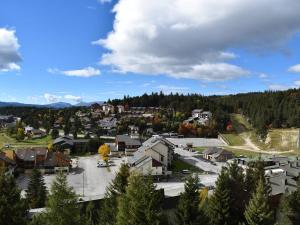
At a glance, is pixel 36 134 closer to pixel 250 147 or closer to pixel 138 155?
pixel 138 155

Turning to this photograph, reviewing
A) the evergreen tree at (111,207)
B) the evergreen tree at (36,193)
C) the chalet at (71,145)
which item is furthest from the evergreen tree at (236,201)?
the chalet at (71,145)

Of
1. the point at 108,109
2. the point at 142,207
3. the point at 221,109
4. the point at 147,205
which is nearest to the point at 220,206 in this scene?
the point at 147,205

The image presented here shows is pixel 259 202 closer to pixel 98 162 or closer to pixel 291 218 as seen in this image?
pixel 291 218

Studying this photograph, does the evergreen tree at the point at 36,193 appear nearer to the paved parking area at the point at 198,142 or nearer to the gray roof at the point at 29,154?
the gray roof at the point at 29,154

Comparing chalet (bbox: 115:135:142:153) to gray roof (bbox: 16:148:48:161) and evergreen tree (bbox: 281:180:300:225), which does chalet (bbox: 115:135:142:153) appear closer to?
gray roof (bbox: 16:148:48:161)

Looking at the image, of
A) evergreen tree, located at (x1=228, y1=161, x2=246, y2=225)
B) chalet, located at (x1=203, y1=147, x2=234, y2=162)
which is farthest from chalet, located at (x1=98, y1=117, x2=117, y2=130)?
evergreen tree, located at (x1=228, y1=161, x2=246, y2=225)

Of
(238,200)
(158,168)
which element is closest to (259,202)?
(238,200)
